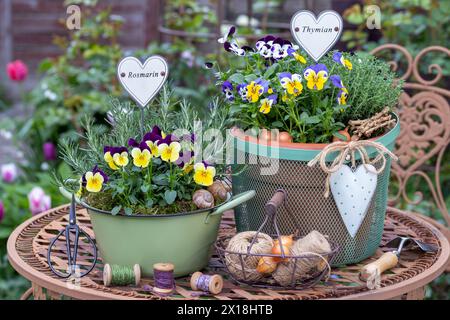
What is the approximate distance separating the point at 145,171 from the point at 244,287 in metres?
0.31

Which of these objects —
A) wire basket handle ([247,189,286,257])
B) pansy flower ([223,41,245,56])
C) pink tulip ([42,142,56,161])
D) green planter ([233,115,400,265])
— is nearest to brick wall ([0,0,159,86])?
pink tulip ([42,142,56,161])

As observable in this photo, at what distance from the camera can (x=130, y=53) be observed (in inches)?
155

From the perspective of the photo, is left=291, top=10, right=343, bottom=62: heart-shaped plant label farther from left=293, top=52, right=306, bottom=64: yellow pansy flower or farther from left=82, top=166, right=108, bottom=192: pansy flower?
left=82, top=166, right=108, bottom=192: pansy flower

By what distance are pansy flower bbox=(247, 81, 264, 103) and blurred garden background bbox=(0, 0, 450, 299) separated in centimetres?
116

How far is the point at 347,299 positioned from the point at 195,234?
1.08 feet

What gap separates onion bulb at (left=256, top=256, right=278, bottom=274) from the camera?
1401mm

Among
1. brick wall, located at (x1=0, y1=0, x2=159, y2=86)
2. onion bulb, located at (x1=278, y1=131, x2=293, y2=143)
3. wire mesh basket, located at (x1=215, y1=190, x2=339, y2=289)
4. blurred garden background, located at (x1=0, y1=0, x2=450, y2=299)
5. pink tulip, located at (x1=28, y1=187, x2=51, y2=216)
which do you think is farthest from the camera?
brick wall, located at (x1=0, y1=0, x2=159, y2=86)

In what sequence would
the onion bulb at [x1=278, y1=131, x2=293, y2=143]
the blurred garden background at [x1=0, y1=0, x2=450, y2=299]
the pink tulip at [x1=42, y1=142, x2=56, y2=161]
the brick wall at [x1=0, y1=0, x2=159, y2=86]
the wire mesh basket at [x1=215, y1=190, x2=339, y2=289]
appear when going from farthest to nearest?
the brick wall at [x1=0, y1=0, x2=159, y2=86] → the pink tulip at [x1=42, y1=142, x2=56, y2=161] → the blurred garden background at [x1=0, y1=0, x2=450, y2=299] → the onion bulb at [x1=278, y1=131, x2=293, y2=143] → the wire mesh basket at [x1=215, y1=190, x2=339, y2=289]

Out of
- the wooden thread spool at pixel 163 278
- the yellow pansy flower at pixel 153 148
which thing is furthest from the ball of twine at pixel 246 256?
the yellow pansy flower at pixel 153 148

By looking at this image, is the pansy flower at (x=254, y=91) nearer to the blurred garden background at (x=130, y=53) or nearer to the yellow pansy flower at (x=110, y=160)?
the yellow pansy flower at (x=110, y=160)

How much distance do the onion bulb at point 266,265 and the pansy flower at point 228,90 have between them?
374mm

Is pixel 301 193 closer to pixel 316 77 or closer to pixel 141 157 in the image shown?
pixel 316 77

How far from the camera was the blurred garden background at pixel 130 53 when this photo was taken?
3.03m
